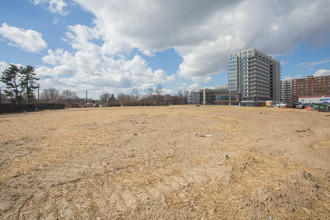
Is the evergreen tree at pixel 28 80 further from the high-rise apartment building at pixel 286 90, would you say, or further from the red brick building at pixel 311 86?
the high-rise apartment building at pixel 286 90

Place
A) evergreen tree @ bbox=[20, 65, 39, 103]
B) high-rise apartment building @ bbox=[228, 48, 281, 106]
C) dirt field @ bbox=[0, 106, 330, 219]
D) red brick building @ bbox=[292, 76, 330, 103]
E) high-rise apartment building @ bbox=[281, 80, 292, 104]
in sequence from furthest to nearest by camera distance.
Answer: high-rise apartment building @ bbox=[281, 80, 292, 104] → red brick building @ bbox=[292, 76, 330, 103] → high-rise apartment building @ bbox=[228, 48, 281, 106] → evergreen tree @ bbox=[20, 65, 39, 103] → dirt field @ bbox=[0, 106, 330, 219]

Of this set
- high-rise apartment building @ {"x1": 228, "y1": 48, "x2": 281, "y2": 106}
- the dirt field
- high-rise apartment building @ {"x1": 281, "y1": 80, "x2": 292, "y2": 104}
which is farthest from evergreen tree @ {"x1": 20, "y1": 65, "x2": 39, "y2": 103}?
high-rise apartment building @ {"x1": 281, "y1": 80, "x2": 292, "y2": 104}

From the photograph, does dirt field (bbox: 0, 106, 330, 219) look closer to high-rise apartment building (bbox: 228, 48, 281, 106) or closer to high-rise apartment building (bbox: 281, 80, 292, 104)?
high-rise apartment building (bbox: 228, 48, 281, 106)

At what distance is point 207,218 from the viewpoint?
244cm

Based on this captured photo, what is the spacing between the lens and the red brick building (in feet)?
444

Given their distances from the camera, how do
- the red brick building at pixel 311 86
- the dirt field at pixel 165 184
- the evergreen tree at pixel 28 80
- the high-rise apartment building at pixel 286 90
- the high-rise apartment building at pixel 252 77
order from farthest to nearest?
the high-rise apartment building at pixel 286 90 → the red brick building at pixel 311 86 → the high-rise apartment building at pixel 252 77 → the evergreen tree at pixel 28 80 → the dirt field at pixel 165 184

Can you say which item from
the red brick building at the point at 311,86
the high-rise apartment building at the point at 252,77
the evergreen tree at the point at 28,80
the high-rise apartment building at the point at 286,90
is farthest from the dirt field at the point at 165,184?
the high-rise apartment building at the point at 286,90

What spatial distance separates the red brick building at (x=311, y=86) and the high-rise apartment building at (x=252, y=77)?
192 feet

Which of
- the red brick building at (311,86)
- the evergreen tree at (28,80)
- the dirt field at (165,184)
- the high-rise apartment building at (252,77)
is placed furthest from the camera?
the red brick building at (311,86)

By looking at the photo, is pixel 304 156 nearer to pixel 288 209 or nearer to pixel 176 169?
pixel 288 209

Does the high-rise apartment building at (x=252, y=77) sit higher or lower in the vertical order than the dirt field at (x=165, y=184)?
higher

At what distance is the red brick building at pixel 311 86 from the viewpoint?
13538cm

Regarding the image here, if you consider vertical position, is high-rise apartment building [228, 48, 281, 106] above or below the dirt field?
above

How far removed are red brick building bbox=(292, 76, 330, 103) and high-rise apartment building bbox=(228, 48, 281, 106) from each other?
192 feet
